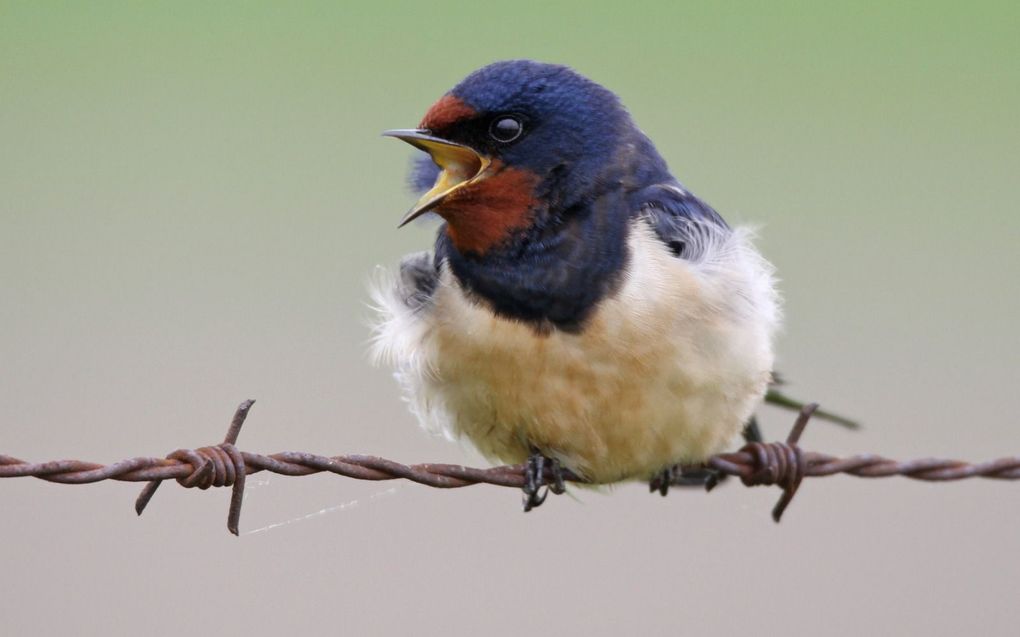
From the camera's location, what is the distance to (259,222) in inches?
257

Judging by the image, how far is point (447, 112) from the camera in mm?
2928

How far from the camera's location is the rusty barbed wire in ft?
7.16

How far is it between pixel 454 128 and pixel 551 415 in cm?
57

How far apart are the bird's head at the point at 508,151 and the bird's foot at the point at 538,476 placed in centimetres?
44

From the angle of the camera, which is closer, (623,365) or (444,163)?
(623,365)

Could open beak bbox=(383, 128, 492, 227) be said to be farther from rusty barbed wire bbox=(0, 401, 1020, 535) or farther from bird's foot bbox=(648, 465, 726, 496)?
bird's foot bbox=(648, 465, 726, 496)

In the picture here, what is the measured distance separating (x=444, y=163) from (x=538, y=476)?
0.64 m

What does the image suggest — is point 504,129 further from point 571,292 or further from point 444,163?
point 571,292

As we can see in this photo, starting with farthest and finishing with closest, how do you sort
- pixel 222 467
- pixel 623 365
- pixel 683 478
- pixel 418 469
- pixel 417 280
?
1. pixel 683 478
2. pixel 417 280
3. pixel 623 365
4. pixel 418 469
5. pixel 222 467

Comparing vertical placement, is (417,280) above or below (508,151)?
below

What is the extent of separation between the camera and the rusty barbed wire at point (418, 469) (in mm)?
2182

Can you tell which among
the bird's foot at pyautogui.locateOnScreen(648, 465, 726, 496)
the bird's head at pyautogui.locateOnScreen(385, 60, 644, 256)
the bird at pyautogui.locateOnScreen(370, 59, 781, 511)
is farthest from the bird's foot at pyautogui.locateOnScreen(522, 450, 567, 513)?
the bird's head at pyautogui.locateOnScreen(385, 60, 644, 256)

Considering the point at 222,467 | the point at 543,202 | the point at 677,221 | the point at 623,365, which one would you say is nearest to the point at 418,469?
the point at 222,467

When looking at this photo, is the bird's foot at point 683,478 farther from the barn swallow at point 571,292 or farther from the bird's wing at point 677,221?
the bird's wing at point 677,221
